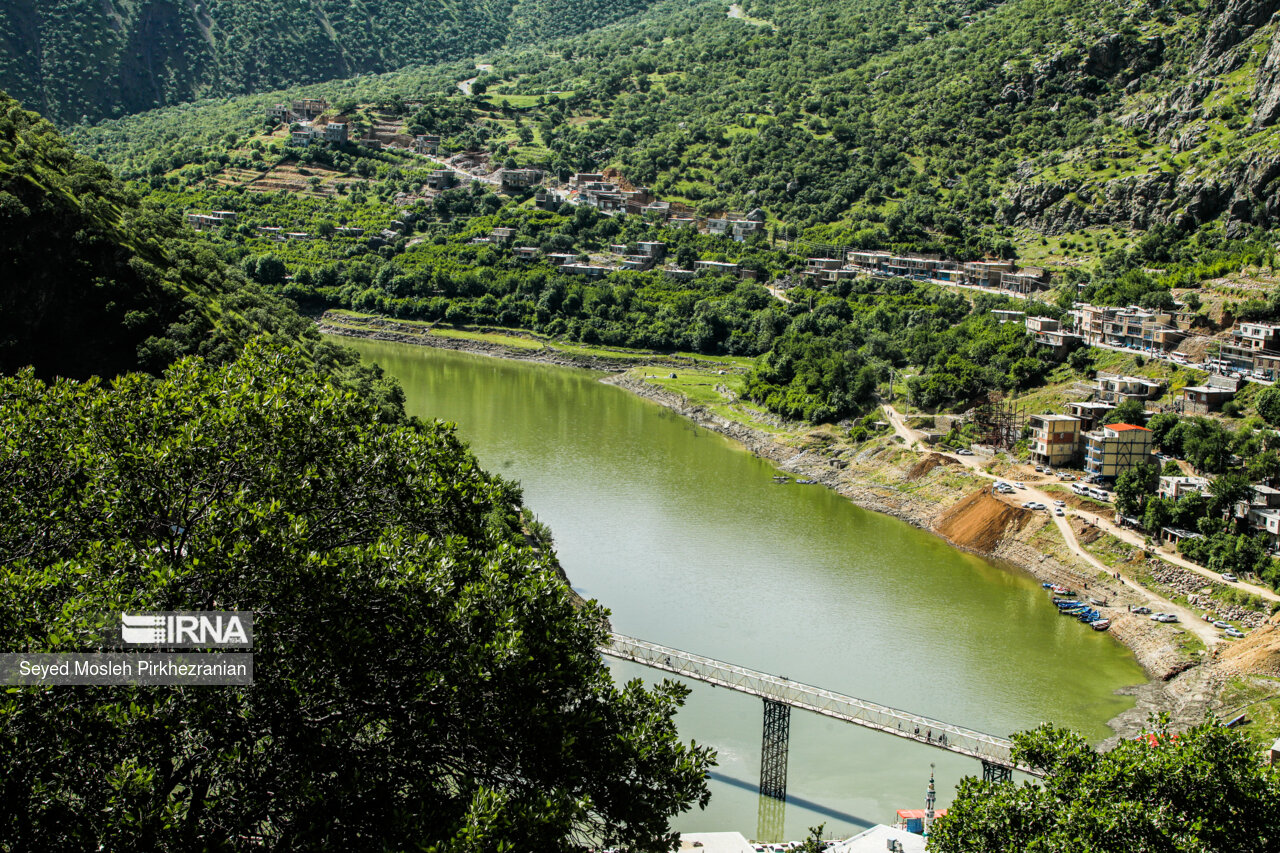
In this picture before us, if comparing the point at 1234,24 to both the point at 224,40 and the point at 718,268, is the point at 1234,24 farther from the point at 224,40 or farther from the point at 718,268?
the point at 224,40

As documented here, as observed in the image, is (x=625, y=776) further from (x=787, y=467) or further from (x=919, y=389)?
(x=919, y=389)

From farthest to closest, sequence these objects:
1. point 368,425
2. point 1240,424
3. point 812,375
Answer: point 812,375 < point 1240,424 < point 368,425

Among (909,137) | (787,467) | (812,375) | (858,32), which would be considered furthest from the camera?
(858,32)

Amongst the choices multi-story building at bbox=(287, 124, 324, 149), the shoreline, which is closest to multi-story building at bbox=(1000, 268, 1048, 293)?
the shoreline

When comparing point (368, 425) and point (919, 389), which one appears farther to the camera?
point (919, 389)

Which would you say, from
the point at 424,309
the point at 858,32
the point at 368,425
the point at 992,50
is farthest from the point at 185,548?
the point at 858,32

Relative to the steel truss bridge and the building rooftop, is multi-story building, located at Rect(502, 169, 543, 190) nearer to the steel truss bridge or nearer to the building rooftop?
the steel truss bridge

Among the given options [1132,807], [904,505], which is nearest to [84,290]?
[904,505]
